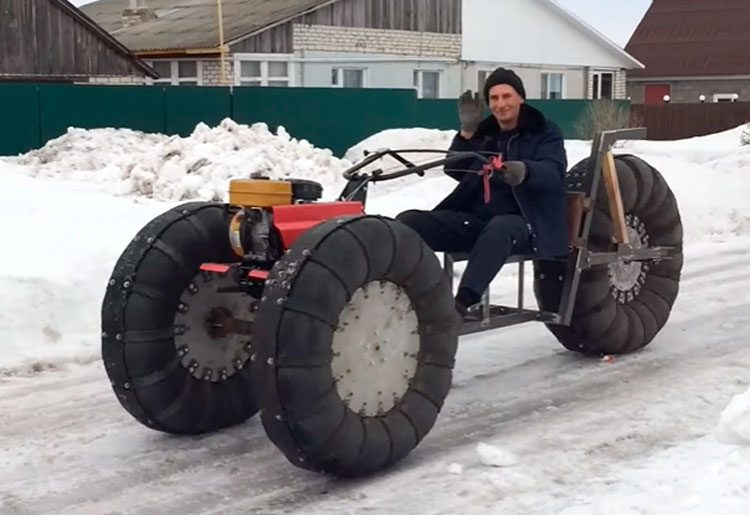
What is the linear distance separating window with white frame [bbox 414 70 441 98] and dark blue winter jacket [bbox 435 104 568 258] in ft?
82.9

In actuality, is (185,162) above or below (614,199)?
above

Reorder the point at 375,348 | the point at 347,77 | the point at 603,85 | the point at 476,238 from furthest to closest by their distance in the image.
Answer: the point at 603,85 → the point at 347,77 → the point at 476,238 → the point at 375,348

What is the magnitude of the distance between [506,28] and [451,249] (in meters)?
28.9

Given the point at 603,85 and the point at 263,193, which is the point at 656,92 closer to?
the point at 603,85

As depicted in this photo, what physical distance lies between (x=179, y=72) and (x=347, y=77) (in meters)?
4.36

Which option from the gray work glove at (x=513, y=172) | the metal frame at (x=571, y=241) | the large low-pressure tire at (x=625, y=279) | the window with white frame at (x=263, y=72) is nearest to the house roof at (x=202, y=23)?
the window with white frame at (x=263, y=72)

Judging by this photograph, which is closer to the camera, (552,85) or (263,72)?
(263,72)

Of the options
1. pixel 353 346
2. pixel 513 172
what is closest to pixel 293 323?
pixel 353 346

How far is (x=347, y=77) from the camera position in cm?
3028

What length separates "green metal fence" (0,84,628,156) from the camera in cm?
2022

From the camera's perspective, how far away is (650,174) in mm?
7332

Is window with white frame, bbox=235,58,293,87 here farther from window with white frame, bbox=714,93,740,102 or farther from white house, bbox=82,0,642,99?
window with white frame, bbox=714,93,740,102

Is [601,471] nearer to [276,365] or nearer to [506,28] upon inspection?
[276,365]

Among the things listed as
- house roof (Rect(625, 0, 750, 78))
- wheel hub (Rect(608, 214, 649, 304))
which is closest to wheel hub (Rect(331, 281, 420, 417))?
wheel hub (Rect(608, 214, 649, 304))
